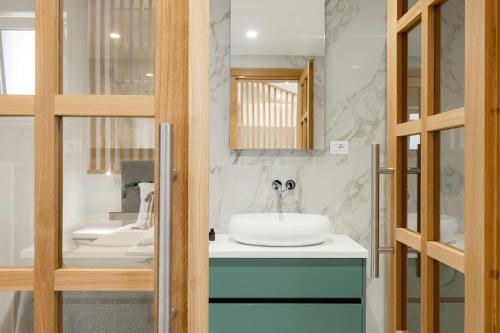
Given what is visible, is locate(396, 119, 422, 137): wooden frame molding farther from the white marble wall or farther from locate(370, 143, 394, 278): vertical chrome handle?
the white marble wall

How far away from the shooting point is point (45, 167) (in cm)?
82

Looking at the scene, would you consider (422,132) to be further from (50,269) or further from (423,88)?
(50,269)

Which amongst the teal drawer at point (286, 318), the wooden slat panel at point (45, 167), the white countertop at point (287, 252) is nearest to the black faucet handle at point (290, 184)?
the white countertop at point (287, 252)

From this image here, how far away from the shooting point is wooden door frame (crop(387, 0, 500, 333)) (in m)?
0.85

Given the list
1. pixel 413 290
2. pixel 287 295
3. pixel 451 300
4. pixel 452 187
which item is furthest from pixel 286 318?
pixel 452 187

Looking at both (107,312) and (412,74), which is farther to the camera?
(412,74)

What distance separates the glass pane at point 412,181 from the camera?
128 cm

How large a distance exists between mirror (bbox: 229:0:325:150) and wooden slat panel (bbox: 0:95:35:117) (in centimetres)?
161

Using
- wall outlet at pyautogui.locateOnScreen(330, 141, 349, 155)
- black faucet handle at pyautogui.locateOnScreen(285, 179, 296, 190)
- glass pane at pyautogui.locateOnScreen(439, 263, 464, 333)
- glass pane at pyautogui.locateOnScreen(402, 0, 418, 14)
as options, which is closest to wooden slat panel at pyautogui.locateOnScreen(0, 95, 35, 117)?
glass pane at pyautogui.locateOnScreen(439, 263, 464, 333)

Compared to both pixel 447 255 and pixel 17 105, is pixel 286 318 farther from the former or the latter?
pixel 17 105

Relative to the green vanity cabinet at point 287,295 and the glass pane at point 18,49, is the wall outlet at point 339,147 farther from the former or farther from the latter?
the glass pane at point 18,49

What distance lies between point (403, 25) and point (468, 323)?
964mm

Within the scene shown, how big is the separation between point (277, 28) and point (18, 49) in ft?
5.80

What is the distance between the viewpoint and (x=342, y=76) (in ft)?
7.93
